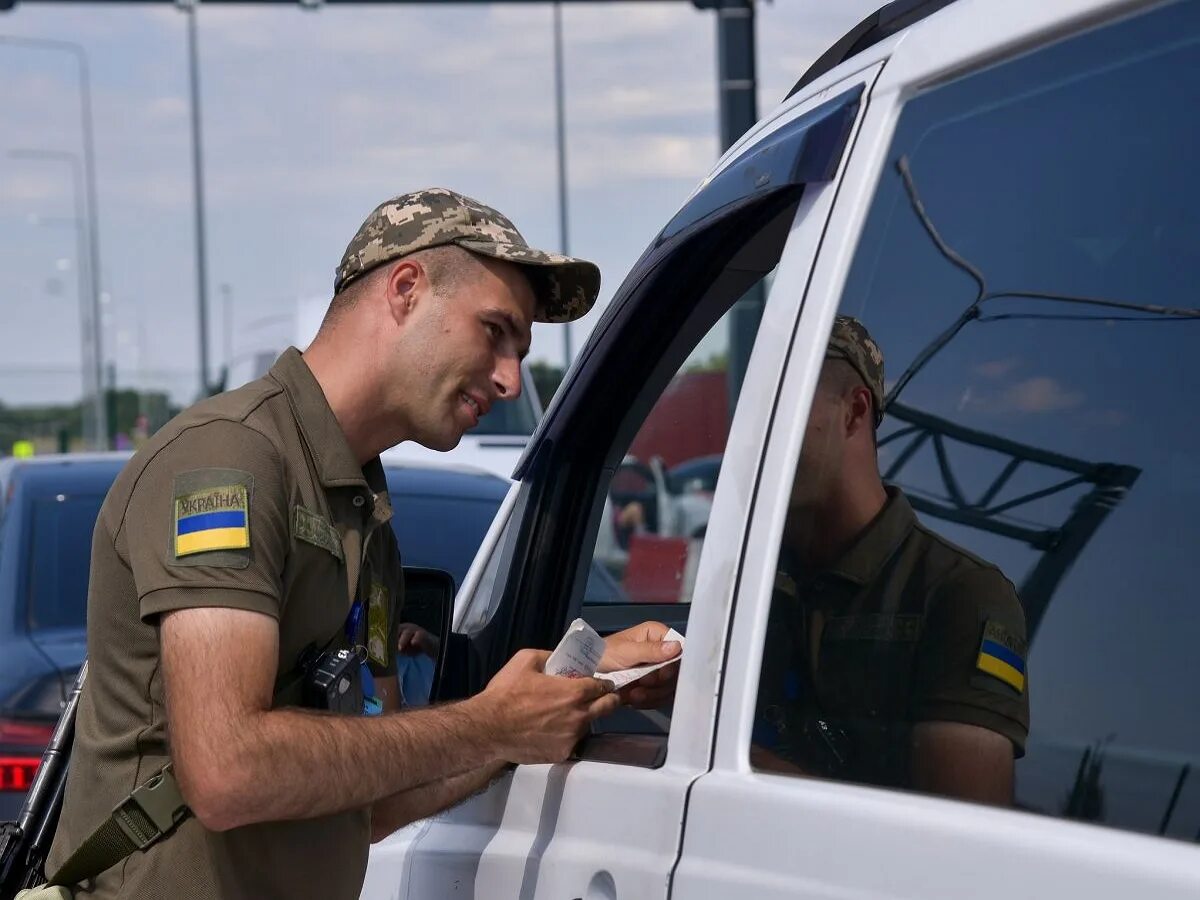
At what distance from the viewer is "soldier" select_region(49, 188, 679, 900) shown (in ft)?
6.56

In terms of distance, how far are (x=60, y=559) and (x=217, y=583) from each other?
13.2ft

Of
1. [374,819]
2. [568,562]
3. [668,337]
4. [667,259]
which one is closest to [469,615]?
[568,562]

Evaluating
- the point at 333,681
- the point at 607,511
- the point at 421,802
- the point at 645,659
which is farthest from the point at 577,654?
the point at 607,511

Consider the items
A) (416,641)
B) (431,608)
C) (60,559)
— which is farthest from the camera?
(60,559)

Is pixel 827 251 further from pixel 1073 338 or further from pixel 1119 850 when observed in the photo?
pixel 1119 850

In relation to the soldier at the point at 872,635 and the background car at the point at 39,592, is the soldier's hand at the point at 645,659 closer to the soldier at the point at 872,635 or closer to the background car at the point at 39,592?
the soldier at the point at 872,635

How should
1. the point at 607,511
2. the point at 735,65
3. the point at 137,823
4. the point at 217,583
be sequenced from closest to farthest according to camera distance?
the point at 217,583 → the point at 137,823 → the point at 607,511 → the point at 735,65

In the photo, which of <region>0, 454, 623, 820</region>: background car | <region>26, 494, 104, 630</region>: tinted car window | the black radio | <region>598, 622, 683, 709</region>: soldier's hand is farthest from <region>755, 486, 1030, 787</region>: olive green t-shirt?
<region>26, 494, 104, 630</region>: tinted car window

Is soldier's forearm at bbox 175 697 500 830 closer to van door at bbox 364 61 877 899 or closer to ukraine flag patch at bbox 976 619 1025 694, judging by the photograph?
van door at bbox 364 61 877 899

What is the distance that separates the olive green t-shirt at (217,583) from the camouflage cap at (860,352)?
2.50 ft

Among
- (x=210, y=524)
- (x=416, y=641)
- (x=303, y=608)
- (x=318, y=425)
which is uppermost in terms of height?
(x=318, y=425)

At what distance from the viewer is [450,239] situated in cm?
232

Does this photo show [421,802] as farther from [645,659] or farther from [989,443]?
[989,443]

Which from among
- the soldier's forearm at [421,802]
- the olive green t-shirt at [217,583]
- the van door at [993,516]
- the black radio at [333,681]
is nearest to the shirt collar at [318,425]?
the olive green t-shirt at [217,583]
